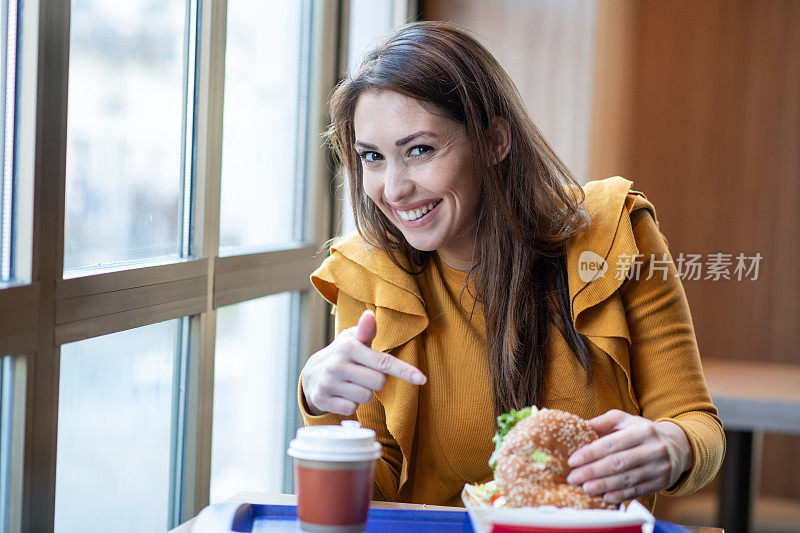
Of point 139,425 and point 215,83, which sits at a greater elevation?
point 215,83

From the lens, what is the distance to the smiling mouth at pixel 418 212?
140cm

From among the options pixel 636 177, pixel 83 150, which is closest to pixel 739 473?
pixel 636 177

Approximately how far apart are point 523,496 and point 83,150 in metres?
0.87

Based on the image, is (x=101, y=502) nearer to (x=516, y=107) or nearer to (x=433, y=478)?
(x=433, y=478)

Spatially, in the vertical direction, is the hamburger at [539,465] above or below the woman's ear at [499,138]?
below

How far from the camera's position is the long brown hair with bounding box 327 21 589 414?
1366mm

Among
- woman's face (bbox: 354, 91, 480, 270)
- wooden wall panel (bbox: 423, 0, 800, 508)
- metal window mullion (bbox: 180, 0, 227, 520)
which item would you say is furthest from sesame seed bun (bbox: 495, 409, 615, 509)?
A: wooden wall panel (bbox: 423, 0, 800, 508)

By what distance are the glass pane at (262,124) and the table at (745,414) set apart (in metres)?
1.26

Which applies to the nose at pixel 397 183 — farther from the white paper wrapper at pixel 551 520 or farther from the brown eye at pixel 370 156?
the white paper wrapper at pixel 551 520

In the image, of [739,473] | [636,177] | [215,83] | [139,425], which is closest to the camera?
[139,425]

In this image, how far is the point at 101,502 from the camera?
1.47m

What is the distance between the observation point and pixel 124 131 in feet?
4.83

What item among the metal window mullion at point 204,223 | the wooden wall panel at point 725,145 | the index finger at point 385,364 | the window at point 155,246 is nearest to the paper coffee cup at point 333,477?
the index finger at point 385,364

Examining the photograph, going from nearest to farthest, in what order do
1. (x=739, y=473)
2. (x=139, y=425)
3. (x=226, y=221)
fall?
(x=139, y=425) → (x=226, y=221) → (x=739, y=473)
